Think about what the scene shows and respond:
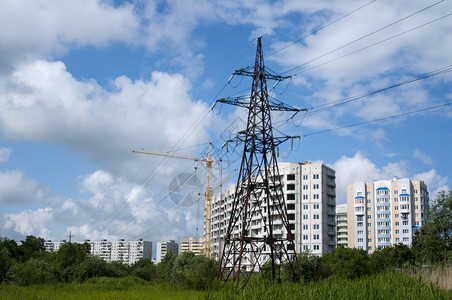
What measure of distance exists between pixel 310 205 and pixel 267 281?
327ft

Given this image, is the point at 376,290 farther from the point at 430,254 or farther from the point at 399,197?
the point at 399,197

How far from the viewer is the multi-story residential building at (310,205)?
122500mm

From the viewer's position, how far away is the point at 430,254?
53500 millimetres

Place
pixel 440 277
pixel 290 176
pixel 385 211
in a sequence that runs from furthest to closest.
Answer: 1. pixel 385 211
2. pixel 290 176
3. pixel 440 277

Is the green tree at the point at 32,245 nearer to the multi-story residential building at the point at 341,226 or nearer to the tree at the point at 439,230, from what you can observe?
the tree at the point at 439,230

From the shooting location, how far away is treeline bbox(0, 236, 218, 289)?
43.8m

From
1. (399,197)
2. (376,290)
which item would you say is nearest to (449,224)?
(376,290)

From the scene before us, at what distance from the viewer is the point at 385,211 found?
156 meters

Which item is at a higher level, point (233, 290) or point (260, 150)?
point (260, 150)

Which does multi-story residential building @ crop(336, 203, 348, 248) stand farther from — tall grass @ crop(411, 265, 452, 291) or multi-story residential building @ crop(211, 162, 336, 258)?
tall grass @ crop(411, 265, 452, 291)

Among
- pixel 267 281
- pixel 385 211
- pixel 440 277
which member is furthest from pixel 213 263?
pixel 385 211

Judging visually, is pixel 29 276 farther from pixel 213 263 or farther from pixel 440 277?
pixel 440 277

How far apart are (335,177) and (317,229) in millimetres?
17693

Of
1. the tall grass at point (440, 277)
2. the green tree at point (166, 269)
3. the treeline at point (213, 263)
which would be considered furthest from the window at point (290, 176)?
the tall grass at point (440, 277)
